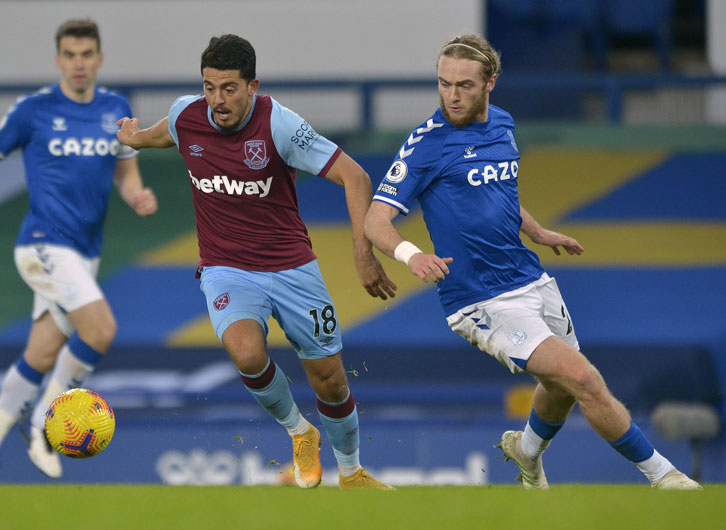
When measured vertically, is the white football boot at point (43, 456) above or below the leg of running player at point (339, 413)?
below

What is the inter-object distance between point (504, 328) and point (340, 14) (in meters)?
12.1

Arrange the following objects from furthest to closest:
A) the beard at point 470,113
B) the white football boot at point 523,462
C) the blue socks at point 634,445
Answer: the white football boot at point 523,462 < the beard at point 470,113 < the blue socks at point 634,445

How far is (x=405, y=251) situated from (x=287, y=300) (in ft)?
2.86

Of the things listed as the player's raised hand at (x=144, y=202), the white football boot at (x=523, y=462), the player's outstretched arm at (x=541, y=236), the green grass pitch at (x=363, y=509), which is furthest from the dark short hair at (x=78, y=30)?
the white football boot at (x=523, y=462)

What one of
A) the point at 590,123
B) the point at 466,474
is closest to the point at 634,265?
the point at 590,123

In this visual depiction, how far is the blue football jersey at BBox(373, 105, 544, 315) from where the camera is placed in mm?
5379

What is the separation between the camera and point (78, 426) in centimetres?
564

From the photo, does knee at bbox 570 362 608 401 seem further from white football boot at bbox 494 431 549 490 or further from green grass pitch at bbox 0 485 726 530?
white football boot at bbox 494 431 549 490

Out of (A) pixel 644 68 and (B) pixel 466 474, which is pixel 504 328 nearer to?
(B) pixel 466 474

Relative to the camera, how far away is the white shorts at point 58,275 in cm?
736

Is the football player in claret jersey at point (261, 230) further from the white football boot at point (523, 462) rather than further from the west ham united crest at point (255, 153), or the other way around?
the white football boot at point (523, 462)

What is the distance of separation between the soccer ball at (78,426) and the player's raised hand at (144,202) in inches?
68.5

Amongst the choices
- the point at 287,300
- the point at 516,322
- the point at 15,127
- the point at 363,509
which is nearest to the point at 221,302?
the point at 287,300

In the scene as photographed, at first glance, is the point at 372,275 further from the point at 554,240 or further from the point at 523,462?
the point at 523,462
